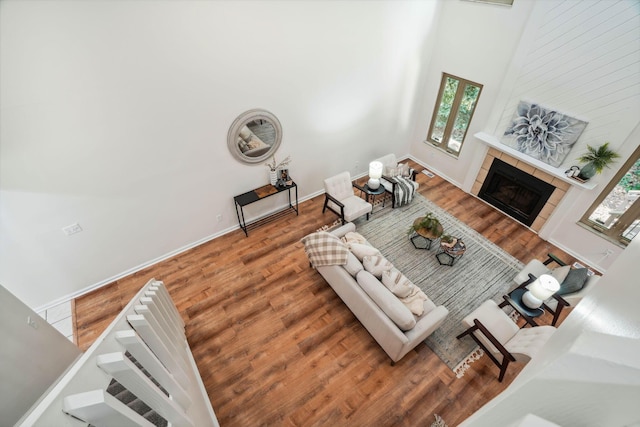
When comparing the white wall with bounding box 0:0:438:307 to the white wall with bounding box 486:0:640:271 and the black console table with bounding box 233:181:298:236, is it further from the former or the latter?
the white wall with bounding box 486:0:640:271

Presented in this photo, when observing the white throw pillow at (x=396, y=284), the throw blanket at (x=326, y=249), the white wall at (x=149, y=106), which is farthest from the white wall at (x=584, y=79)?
the throw blanket at (x=326, y=249)

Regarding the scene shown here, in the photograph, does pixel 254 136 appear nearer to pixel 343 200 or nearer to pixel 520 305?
pixel 343 200

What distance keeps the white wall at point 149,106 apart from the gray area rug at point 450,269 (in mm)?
1914

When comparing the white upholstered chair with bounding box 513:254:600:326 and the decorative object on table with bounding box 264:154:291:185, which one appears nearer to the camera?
the white upholstered chair with bounding box 513:254:600:326

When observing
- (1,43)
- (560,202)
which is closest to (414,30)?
(560,202)

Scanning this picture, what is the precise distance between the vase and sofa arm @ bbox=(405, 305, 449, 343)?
3.06m

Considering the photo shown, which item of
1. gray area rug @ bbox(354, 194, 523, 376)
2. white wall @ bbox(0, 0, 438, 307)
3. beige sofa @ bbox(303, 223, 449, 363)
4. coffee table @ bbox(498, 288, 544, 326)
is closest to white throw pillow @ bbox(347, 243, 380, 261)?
beige sofa @ bbox(303, 223, 449, 363)

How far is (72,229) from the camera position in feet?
12.4

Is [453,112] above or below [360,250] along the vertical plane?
above

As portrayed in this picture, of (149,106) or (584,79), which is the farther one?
(584,79)

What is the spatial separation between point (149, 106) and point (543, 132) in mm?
5710

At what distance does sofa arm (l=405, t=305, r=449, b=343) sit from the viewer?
330 centimetres

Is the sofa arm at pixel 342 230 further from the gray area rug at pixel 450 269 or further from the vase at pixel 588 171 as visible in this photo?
the vase at pixel 588 171

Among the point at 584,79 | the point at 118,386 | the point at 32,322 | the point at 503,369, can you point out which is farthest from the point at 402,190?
the point at 32,322
